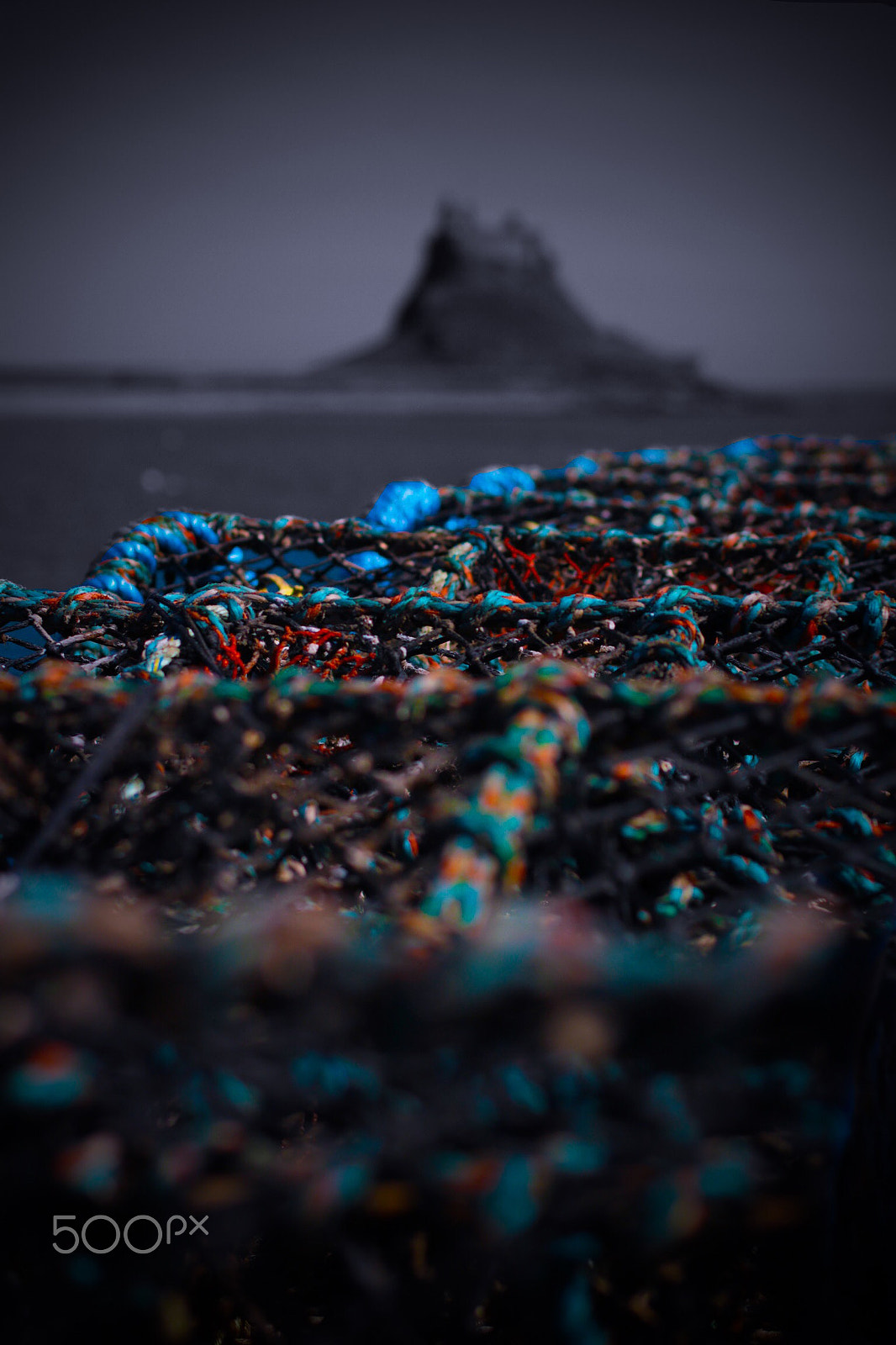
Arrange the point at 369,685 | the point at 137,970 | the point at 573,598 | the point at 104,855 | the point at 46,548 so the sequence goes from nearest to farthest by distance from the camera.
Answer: the point at 137,970, the point at 369,685, the point at 104,855, the point at 573,598, the point at 46,548

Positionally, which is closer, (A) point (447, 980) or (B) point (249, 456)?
(A) point (447, 980)

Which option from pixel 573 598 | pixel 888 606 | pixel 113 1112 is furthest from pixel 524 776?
pixel 888 606

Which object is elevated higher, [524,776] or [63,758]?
[524,776]

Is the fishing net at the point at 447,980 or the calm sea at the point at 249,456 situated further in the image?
the calm sea at the point at 249,456

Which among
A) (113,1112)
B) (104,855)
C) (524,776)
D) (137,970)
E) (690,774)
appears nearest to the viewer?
(137,970)

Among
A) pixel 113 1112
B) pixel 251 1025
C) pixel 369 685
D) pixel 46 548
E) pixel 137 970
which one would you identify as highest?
pixel 369 685

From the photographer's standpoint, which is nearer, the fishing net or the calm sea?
the fishing net

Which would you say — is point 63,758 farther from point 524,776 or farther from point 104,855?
point 524,776

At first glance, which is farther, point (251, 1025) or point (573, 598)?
point (573, 598)
